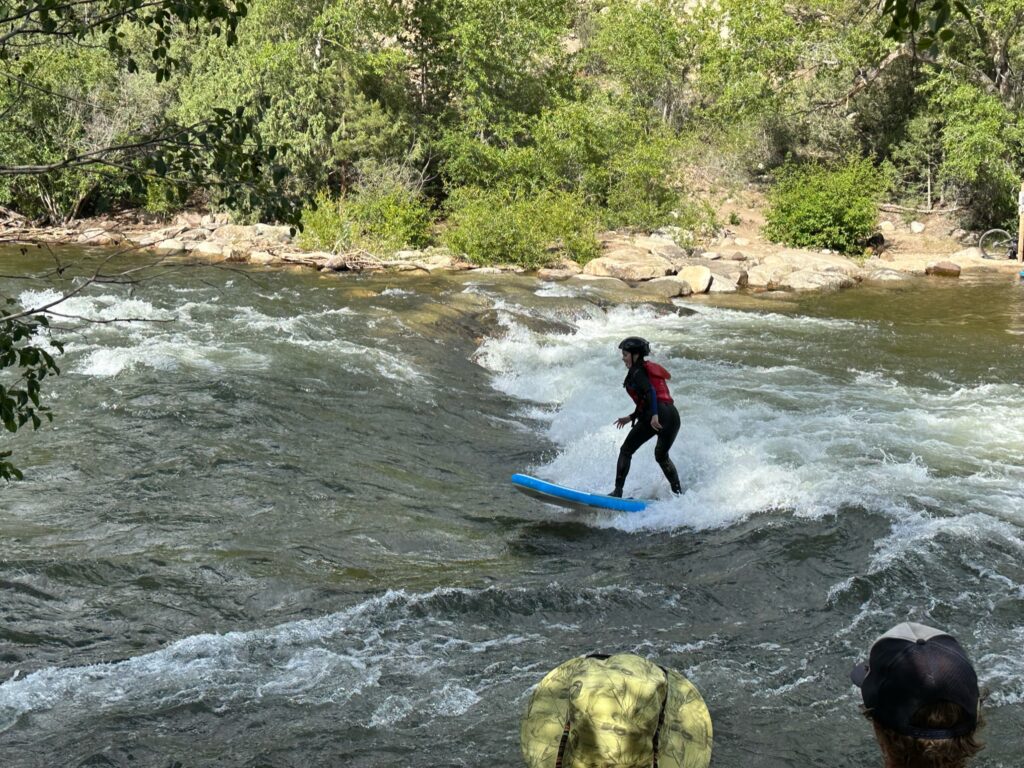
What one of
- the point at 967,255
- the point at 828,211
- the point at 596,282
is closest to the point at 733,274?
the point at 596,282

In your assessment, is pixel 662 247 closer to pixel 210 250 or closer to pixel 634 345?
pixel 210 250

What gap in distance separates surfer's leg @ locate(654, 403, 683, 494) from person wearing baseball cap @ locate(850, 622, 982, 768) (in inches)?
259

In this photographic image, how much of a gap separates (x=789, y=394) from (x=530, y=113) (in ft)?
64.2

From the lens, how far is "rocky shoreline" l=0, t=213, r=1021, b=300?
70.2 ft

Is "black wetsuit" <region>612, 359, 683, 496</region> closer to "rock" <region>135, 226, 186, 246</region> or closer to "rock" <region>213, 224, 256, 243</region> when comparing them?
"rock" <region>213, 224, 256, 243</region>

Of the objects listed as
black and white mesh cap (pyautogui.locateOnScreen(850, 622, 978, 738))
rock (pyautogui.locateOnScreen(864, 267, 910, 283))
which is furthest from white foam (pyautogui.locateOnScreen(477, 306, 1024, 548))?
rock (pyautogui.locateOnScreen(864, 267, 910, 283))

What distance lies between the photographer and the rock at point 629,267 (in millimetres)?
21531

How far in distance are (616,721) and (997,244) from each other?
2824 centimetres

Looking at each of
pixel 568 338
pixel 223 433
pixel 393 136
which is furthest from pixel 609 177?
pixel 223 433

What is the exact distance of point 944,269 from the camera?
77.9ft

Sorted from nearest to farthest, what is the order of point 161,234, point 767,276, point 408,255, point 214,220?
point 767,276 < point 408,255 < point 161,234 < point 214,220

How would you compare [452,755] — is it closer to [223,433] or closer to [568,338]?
[223,433]

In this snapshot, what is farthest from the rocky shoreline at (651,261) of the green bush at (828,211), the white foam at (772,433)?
the white foam at (772,433)

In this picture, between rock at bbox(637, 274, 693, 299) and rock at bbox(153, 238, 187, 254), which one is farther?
rock at bbox(153, 238, 187, 254)
